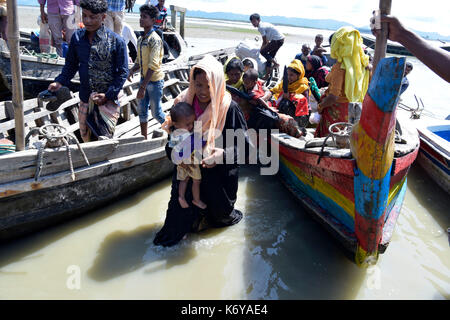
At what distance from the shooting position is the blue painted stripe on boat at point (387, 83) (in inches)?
95.2

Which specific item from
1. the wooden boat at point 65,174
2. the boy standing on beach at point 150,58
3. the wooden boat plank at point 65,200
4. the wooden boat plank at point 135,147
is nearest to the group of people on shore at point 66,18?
the boy standing on beach at point 150,58

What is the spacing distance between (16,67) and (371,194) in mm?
2938

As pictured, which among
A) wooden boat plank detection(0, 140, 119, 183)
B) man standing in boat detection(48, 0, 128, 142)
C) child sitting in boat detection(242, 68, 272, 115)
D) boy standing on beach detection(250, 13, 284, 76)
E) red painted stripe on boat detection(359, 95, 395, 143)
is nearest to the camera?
red painted stripe on boat detection(359, 95, 395, 143)

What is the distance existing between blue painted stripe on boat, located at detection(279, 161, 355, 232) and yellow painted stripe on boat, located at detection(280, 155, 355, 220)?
4 centimetres

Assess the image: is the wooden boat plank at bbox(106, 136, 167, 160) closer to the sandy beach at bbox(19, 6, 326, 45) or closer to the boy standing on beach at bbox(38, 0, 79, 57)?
the boy standing on beach at bbox(38, 0, 79, 57)

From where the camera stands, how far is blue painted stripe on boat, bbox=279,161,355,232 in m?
3.26

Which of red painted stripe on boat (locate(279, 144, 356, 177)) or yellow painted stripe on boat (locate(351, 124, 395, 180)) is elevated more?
yellow painted stripe on boat (locate(351, 124, 395, 180))

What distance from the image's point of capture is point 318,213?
12.0 ft

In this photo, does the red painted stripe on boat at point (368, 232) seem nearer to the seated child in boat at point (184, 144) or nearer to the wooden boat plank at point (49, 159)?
the seated child in boat at point (184, 144)

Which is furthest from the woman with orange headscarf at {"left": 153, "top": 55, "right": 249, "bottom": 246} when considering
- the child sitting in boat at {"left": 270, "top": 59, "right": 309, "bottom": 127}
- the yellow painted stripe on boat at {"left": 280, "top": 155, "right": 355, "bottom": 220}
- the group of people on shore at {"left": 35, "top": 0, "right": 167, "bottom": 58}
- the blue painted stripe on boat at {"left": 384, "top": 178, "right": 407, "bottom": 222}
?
the group of people on shore at {"left": 35, "top": 0, "right": 167, "bottom": 58}

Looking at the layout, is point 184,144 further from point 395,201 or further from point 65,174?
point 395,201

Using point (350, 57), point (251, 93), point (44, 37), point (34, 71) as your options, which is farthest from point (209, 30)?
point (350, 57)

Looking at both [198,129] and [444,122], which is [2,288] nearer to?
[198,129]
